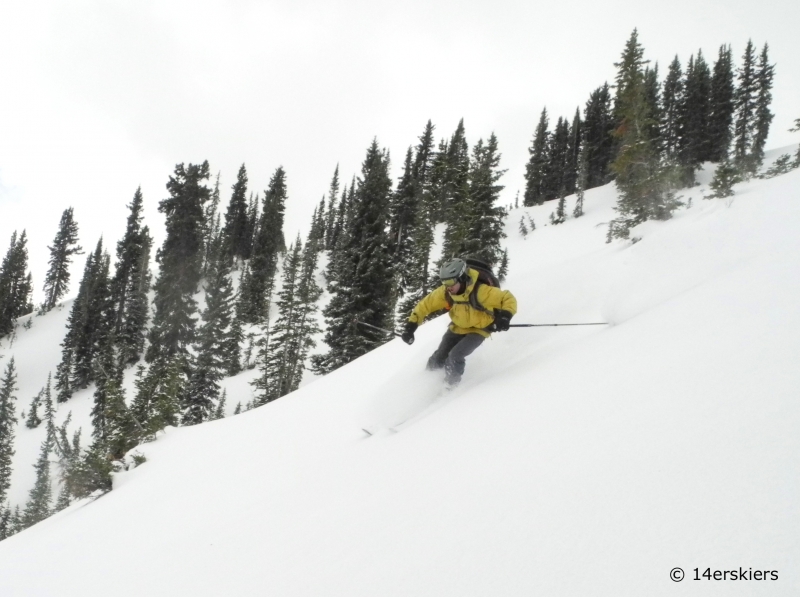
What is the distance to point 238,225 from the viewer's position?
6500 cm

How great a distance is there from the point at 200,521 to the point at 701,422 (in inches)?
169

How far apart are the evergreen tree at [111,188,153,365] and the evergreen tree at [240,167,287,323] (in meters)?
10.1

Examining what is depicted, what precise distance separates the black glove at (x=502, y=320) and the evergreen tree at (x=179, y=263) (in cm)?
3186

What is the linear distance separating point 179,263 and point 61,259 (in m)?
52.5

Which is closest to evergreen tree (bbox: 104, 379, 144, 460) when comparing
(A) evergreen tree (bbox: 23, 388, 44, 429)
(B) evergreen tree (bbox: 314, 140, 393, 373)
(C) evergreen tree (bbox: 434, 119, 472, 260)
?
(B) evergreen tree (bbox: 314, 140, 393, 373)

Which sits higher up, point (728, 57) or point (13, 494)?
point (728, 57)

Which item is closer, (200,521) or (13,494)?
(200,521)

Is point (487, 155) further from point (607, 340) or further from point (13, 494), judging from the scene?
point (13, 494)

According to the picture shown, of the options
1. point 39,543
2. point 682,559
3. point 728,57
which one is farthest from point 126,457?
point 728,57

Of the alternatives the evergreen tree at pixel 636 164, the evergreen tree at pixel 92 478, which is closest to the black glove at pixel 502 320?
the evergreen tree at pixel 92 478

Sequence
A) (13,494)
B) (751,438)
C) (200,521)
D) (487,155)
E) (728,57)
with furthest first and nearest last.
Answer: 1. (728,57)
2. (13,494)
3. (487,155)
4. (200,521)
5. (751,438)

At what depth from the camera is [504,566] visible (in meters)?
1.85

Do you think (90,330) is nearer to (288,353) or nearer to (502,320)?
(288,353)

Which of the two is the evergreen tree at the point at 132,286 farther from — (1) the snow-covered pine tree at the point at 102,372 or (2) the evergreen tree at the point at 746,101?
(2) the evergreen tree at the point at 746,101
